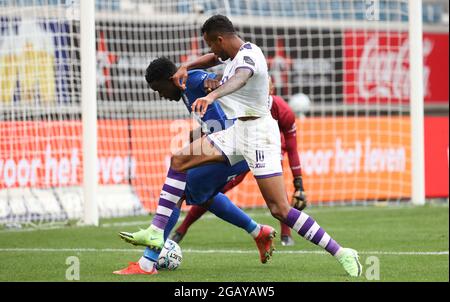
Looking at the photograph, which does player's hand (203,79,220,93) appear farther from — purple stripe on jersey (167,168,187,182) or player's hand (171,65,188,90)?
purple stripe on jersey (167,168,187,182)

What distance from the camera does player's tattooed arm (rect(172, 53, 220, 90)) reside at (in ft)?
28.1

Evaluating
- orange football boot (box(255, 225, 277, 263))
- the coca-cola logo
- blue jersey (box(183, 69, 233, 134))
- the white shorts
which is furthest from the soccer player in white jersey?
the coca-cola logo

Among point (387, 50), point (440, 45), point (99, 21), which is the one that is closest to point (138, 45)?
point (99, 21)

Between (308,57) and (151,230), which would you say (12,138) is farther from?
(308,57)

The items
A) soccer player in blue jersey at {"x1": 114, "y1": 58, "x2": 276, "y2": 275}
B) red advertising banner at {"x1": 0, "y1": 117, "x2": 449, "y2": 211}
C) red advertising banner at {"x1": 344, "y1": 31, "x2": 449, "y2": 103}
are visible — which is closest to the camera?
soccer player in blue jersey at {"x1": 114, "y1": 58, "x2": 276, "y2": 275}

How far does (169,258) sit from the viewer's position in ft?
28.6

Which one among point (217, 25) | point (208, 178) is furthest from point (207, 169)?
point (217, 25)

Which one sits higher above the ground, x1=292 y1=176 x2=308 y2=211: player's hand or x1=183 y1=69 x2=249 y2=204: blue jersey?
x1=183 y1=69 x2=249 y2=204: blue jersey

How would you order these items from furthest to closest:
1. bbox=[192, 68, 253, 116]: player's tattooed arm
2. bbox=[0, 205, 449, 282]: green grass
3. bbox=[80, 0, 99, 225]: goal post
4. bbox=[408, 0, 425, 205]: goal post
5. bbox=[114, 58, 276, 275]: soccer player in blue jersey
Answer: bbox=[408, 0, 425, 205]: goal post < bbox=[80, 0, 99, 225]: goal post < bbox=[114, 58, 276, 275]: soccer player in blue jersey < bbox=[0, 205, 449, 282]: green grass < bbox=[192, 68, 253, 116]: player's tattooed arm

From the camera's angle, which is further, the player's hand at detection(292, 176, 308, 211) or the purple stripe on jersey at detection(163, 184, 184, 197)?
the player's hand at detection(292, 176, 308, 211)

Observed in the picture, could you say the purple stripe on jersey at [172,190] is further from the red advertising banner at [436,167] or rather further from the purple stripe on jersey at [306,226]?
the red advertising banner at [436,167]

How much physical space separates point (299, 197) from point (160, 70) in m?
2.36

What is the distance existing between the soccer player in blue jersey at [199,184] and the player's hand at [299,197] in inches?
53.9
